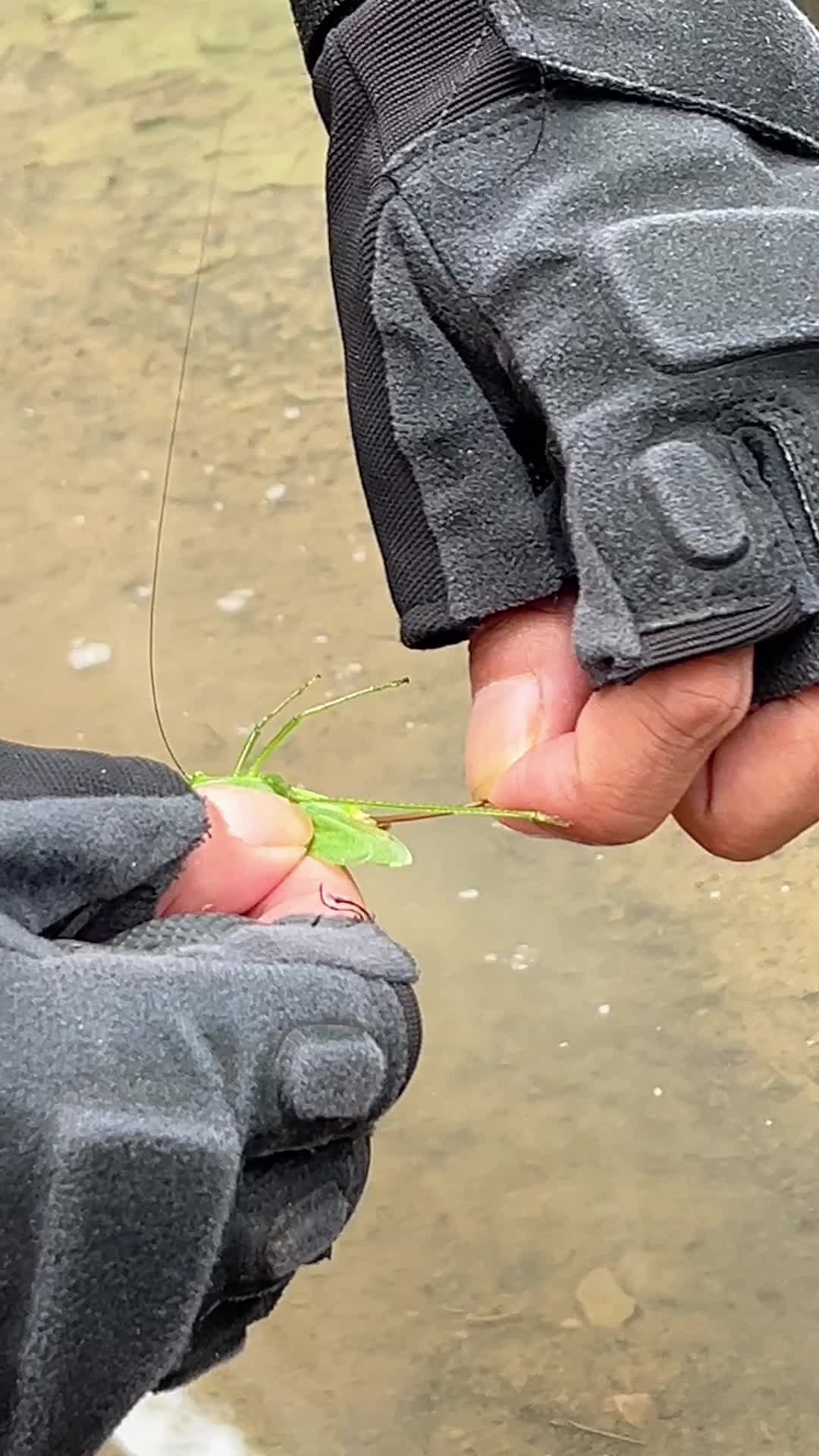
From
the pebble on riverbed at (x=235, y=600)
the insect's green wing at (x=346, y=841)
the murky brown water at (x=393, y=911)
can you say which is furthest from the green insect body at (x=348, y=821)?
the pebble on riverbed at (x=235, y=600)

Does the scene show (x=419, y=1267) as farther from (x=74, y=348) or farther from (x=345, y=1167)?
(x=74, y=348)

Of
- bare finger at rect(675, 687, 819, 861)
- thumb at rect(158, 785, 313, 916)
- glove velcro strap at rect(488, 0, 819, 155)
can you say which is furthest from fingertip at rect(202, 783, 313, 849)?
glove velcro strap at rect(488, 0, 819, 155)

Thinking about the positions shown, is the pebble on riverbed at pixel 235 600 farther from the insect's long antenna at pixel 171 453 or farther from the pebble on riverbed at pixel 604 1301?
the pebble on riverbed at pixel 604 1301

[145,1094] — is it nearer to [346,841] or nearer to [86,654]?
[346,841]

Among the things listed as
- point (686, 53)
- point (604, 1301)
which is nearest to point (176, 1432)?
point (604, 1301)

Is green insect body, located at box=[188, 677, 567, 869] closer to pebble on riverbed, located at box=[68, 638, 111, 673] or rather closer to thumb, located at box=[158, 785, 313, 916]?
thumb, located at box=[158, 785, 313, 916]
